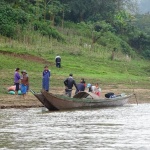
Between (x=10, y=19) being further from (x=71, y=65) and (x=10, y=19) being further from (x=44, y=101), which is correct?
(x=44, y=101)

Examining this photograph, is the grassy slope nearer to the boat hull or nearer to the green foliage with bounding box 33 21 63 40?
the green foliage with bounding box 33 21 63 40

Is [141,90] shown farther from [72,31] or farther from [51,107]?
[72,31]

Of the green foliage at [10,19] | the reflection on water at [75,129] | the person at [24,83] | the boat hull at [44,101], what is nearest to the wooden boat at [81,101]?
the boat hull at [44,101]

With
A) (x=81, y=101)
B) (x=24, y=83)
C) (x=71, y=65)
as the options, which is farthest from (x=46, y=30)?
(x=81, y=101)

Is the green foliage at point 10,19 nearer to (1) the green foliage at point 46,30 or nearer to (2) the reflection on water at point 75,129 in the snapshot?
(1) the green foliage at point 46,30

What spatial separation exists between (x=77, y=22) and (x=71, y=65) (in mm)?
28306

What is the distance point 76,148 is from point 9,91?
15127 millimetres

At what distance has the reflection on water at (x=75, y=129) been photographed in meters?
15.4

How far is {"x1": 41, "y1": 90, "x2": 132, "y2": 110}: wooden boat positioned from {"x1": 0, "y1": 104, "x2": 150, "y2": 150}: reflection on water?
513mm

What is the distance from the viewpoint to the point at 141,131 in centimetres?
1823

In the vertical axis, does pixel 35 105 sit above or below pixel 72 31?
below

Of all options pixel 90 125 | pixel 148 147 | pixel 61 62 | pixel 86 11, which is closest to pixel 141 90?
pixel 61 62

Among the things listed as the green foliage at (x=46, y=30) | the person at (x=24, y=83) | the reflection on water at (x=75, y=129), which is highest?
the green foliage at (x=46, y=30)

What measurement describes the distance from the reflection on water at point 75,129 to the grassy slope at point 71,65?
7.00m
